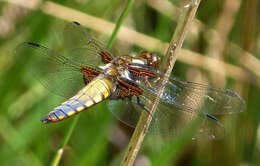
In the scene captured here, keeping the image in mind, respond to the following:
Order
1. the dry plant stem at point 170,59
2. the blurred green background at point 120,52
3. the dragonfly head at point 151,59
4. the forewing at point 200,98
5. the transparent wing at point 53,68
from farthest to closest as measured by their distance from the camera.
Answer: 1. the blurred green background at point 120,52
2. the dragonfly head at point 151,59
3. the transparent wing at point 53,68
4. the forewing at point 200,98
5. the dry plant stem at point 170,59

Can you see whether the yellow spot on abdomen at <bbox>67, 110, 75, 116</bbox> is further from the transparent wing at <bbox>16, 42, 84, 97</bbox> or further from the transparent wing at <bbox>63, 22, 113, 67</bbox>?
the transparent wing at <bbox>63, 22, 113, 67</bbox>

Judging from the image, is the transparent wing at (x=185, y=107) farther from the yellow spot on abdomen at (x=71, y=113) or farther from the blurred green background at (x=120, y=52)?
the blurred green background at (x=120, y=52)

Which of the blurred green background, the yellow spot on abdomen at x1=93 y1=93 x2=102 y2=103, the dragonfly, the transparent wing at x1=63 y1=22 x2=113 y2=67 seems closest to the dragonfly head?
the dragonfly

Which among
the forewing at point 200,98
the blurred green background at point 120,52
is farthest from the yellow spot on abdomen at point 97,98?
the blurred green background at point 120,52

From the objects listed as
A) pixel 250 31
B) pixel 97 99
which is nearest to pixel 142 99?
pixel 97 99

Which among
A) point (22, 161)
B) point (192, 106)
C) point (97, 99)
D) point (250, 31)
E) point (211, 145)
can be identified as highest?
point (250, 31)

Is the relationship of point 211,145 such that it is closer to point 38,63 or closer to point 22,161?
point 22,161

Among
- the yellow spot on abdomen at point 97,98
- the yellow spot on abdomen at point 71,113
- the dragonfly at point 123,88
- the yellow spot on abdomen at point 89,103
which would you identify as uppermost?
the dragonfly at point 123,88
